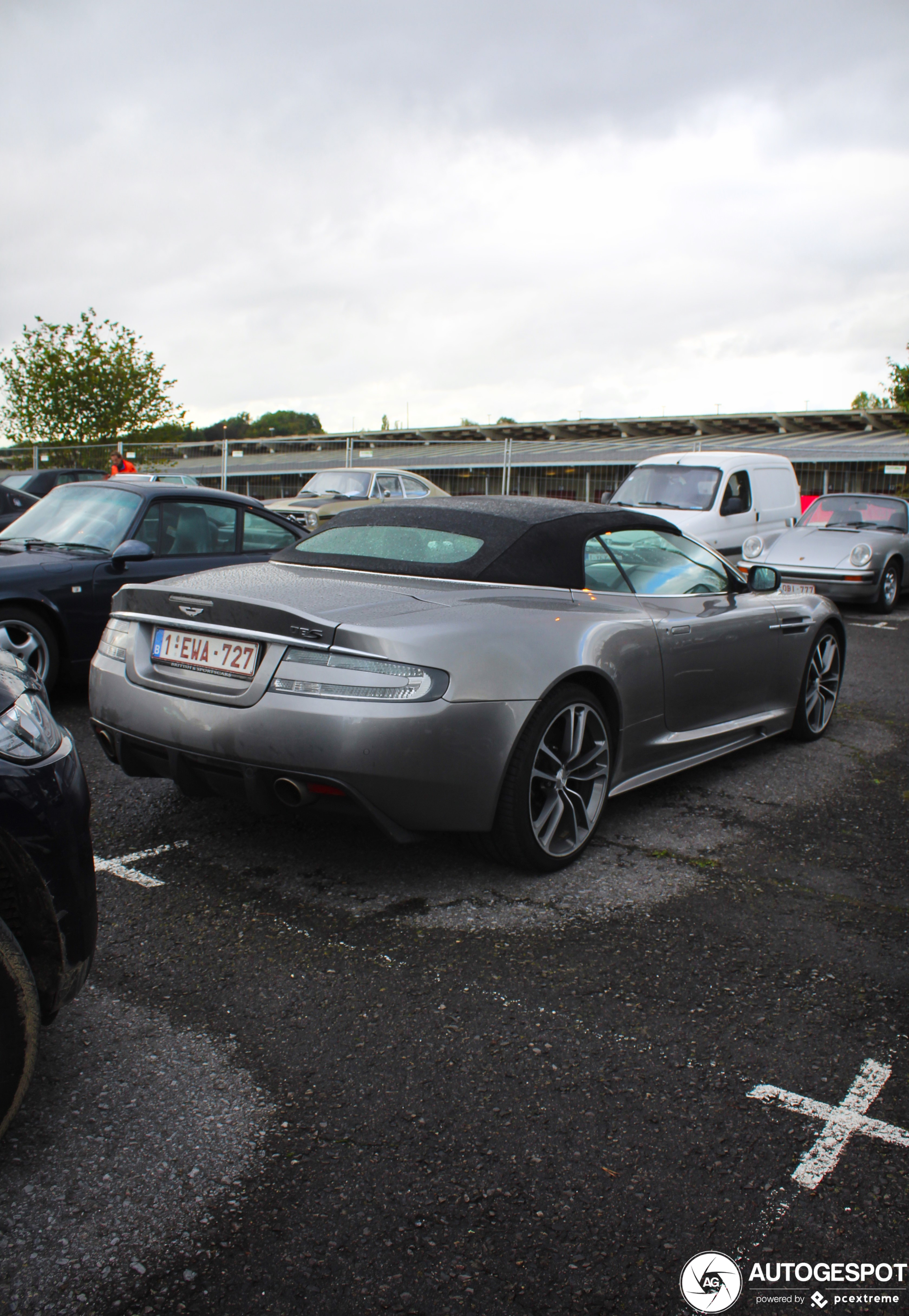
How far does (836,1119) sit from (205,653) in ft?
7.79

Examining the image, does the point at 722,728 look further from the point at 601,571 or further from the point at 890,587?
the point at 890,587

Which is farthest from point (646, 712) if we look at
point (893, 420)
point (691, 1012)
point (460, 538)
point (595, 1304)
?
point (893, 420)

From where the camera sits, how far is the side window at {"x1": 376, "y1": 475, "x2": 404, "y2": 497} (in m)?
17.6

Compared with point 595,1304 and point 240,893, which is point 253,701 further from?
point 595,1304

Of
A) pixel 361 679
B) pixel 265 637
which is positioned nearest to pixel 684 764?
pixel 361 679

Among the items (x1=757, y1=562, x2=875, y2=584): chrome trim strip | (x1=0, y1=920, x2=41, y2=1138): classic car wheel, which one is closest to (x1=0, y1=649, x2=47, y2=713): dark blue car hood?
(x1=0, y1=920, x2=41, y2=1138): classic car wheel

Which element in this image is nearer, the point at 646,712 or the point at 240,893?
the point at 240,893

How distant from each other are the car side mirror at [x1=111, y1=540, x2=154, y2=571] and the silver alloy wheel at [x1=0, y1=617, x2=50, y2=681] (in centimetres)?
63

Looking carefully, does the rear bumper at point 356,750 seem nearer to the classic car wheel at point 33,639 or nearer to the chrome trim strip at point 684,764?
the chrome trim strip at point 684,764

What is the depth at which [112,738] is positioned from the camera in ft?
11.9

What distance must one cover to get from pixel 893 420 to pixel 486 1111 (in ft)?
124

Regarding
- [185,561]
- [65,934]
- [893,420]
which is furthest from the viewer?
[893,420]

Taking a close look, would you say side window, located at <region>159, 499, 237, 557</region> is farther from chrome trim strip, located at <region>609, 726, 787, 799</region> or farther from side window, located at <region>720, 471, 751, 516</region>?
side window, located at <region>720, 471, 751, 516</region>

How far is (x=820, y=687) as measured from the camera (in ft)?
19.1
